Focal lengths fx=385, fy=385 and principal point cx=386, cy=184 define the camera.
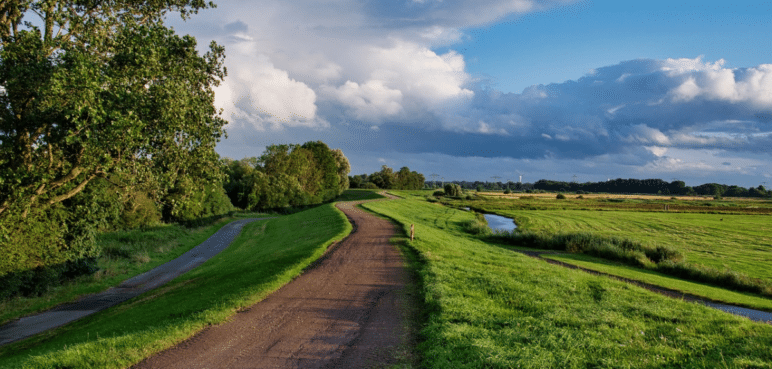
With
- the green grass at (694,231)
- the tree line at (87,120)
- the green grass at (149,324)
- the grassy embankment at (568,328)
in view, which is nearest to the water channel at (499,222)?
the green grass at (694,231)

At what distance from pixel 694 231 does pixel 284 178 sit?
81155mm

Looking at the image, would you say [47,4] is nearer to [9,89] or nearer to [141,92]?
[9,89]

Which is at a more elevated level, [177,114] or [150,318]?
[177,114]

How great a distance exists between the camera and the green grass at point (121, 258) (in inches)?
858

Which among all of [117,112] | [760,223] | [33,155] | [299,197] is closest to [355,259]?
[117,112]

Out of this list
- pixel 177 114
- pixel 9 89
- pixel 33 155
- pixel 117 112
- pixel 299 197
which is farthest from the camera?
pixel 299 197

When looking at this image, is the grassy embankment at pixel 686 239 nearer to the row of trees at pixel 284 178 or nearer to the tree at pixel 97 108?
the tree at pixel 97 108

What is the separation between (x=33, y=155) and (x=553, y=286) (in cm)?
2551

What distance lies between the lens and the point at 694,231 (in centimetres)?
6769

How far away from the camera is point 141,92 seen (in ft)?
56.7

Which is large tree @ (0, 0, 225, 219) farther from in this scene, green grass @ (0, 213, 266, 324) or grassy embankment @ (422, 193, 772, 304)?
grassy embankment @ (422, 193, 772, 304)

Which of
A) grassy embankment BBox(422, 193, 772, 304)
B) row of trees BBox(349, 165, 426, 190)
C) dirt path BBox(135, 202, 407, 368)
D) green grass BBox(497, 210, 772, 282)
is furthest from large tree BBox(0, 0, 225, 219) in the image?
row of trees BBox(349, 165, 426, 190)

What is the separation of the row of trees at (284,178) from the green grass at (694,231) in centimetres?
4850

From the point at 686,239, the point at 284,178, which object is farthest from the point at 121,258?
the point at 686,239
